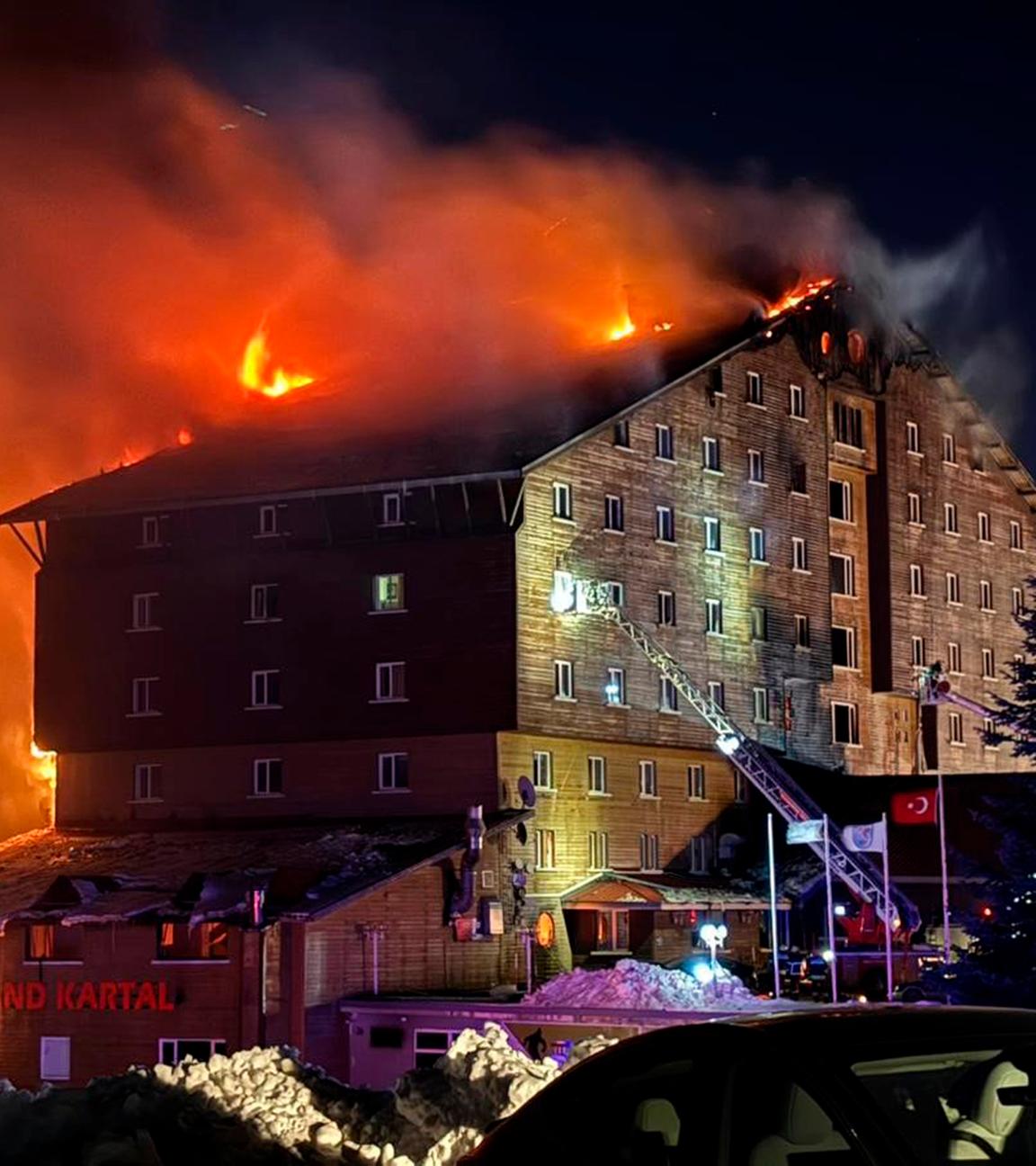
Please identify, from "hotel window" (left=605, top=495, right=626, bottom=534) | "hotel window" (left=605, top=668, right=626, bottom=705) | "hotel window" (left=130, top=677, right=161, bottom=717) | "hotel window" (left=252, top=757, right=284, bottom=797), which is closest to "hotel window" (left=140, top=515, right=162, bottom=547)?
"hotel window" (left=130, top=677, right=161, bottom=717)

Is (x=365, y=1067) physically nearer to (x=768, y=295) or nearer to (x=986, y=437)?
(x=768, y=295)

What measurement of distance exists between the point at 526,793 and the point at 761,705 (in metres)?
12.3

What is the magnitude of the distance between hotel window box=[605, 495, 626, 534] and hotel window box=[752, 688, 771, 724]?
26.8ft

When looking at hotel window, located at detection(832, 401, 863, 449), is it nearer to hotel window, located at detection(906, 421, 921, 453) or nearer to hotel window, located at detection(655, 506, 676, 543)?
hotel window, located at detection(906, 421, 921, 453)

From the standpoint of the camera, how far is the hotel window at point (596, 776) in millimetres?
62969

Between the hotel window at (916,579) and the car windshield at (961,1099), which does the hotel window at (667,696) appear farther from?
the car windshield at (961,1099)

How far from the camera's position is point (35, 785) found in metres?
84.6

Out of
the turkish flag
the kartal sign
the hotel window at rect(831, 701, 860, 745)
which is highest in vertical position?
the hotel window at rect(831, 701, 860, 745)

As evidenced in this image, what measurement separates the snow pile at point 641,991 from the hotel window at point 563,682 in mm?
10039

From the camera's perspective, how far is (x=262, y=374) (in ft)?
274

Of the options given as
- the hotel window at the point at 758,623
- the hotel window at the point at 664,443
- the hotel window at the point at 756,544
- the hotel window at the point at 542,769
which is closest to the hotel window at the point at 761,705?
the hotel window at the point at 758,623

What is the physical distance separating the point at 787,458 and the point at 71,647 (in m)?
24.8

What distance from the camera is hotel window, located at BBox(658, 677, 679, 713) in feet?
213

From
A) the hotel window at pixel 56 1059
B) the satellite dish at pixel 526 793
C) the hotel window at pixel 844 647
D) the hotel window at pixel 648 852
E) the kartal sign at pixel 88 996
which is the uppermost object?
the hotel window at pixel 844 647
